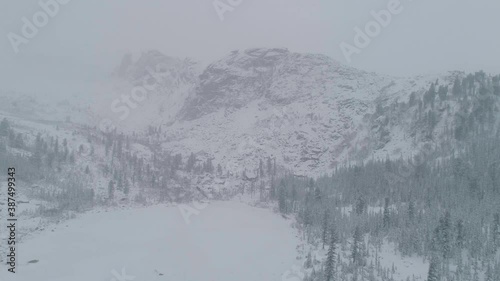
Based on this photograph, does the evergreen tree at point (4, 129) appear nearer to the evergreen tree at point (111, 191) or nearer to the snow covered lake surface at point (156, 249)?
the evergreen tree at point (111, 191)

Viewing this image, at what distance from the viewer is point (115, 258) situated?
63656mm

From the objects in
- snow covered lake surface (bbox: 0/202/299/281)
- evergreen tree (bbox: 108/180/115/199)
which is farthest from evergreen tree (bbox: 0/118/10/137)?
snow covered lake surface (bbox: 0/202/299/281)

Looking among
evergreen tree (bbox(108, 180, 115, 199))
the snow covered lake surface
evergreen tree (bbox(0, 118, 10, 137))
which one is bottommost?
the snow covered lake surface

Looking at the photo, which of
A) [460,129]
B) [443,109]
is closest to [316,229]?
[460,129]

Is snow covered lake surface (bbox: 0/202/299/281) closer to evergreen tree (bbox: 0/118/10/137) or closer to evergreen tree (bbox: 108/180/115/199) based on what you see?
evergreen tree (bbox: 108/180/115/199)

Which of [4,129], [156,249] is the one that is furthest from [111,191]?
[156,249]

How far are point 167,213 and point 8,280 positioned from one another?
50393 mm

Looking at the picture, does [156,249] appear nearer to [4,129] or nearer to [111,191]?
[111,191]

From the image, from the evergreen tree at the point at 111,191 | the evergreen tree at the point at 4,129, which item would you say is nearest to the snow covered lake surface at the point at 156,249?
the evergreen tree at the point at 111,191

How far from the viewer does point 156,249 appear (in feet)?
230

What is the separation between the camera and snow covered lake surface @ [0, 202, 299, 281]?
5812 cm

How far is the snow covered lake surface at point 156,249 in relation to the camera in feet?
191

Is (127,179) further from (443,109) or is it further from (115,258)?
(443,109)

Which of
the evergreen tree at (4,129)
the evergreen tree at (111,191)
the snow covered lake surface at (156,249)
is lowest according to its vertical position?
the snow covered lake surface at (156,249)
